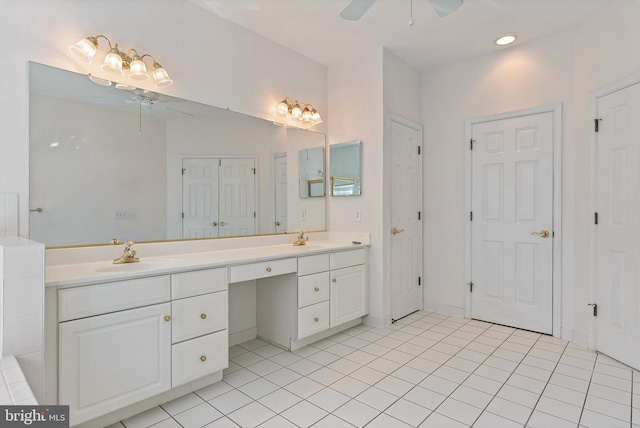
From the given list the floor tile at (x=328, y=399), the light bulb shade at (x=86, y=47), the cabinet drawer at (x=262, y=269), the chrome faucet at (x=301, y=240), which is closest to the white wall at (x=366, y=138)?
→ the chrome faucet at (x=301, y=240)

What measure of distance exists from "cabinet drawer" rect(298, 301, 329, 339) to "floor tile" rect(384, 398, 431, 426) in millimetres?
948

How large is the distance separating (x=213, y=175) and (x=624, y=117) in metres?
3.07

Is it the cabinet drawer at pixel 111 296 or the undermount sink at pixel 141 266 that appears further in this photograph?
the undermount sink at pixel 141 266

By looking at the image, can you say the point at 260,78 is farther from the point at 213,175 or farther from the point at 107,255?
the point at 107,255

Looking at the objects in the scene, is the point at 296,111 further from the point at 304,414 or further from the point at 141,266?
the point at 304,414

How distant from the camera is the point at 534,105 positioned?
3.15 meters

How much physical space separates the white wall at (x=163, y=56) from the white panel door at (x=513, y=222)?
178cm

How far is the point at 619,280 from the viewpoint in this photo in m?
2.51

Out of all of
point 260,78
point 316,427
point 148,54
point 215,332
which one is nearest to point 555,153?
point 260,78

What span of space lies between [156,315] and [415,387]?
1.62 metres

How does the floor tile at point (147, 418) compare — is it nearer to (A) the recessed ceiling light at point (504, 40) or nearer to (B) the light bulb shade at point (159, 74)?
(B) the light bulb shade at point (159, 74)

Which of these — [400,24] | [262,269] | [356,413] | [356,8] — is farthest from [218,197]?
[400,24]

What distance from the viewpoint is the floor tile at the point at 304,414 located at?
1813mm
